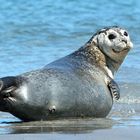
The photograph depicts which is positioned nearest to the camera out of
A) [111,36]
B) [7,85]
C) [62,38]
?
[7,85]

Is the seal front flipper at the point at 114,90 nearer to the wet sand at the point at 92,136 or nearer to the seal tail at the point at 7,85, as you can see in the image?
the seal tail at the point at 7,85

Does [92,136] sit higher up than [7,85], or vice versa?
[7,85]

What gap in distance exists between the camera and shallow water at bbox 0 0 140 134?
5.36m

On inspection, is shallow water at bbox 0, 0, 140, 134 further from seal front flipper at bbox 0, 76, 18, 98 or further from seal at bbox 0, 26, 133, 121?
seal front flipper at bbox 0, 76, 18, 98

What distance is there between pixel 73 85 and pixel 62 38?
6639mm

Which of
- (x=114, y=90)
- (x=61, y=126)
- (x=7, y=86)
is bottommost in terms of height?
(x=61, y=126)

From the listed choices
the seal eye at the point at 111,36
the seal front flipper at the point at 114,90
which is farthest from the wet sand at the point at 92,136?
the seal eye at the point at 111,36

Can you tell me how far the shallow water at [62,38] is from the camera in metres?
5.36

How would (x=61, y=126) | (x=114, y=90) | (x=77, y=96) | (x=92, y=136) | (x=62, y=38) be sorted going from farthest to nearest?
(x=62, y=38) < (x=114, y=90) < (x=77, y=96) < (x=61, y=126) < (x=92, y=136)

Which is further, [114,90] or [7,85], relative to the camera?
[114,90]

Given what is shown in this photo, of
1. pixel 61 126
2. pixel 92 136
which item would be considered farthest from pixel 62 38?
pixel 92 136

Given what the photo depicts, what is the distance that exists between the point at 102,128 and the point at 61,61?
1.38m

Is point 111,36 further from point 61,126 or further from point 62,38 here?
point 62,38

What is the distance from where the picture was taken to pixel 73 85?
18.7ft
